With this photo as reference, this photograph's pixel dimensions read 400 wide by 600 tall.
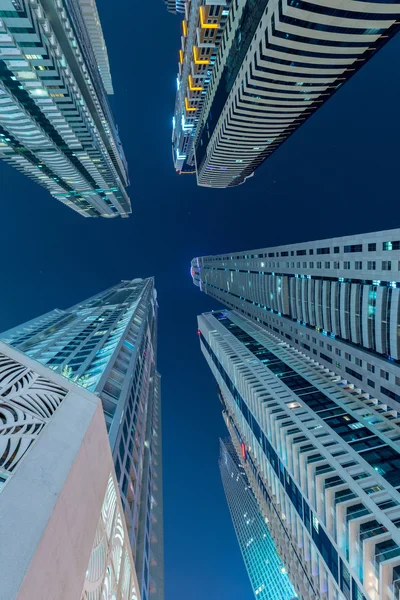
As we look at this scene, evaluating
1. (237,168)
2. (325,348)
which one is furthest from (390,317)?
(237,168)

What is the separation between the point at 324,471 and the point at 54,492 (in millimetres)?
56504

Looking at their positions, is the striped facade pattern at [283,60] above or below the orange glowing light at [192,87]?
below

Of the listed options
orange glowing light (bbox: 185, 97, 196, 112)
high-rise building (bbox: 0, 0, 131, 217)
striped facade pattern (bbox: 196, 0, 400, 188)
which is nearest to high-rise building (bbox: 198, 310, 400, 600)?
striped facade pattern (bbox: 196, 0, 400, 188)

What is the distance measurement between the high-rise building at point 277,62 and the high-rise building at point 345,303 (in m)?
37.2

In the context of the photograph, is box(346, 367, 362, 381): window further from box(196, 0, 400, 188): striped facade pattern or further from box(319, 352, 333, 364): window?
box(196, 0, 400, 188): striped facade pattern

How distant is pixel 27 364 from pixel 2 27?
59.2 m

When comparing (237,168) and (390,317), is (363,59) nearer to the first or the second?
(390,317)

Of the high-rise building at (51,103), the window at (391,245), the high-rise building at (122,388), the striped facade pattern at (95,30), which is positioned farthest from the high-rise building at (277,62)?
the high-rise building at (122,388)

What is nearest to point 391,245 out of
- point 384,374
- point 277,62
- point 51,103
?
point 384,374

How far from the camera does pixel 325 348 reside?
69938 millimetres

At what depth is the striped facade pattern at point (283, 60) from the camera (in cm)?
5159

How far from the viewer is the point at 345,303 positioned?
6041cm

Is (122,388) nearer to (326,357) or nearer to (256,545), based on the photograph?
(326,357)

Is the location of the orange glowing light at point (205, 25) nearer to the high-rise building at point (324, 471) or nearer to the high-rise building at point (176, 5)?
the high-rise building at point (176, 5)
